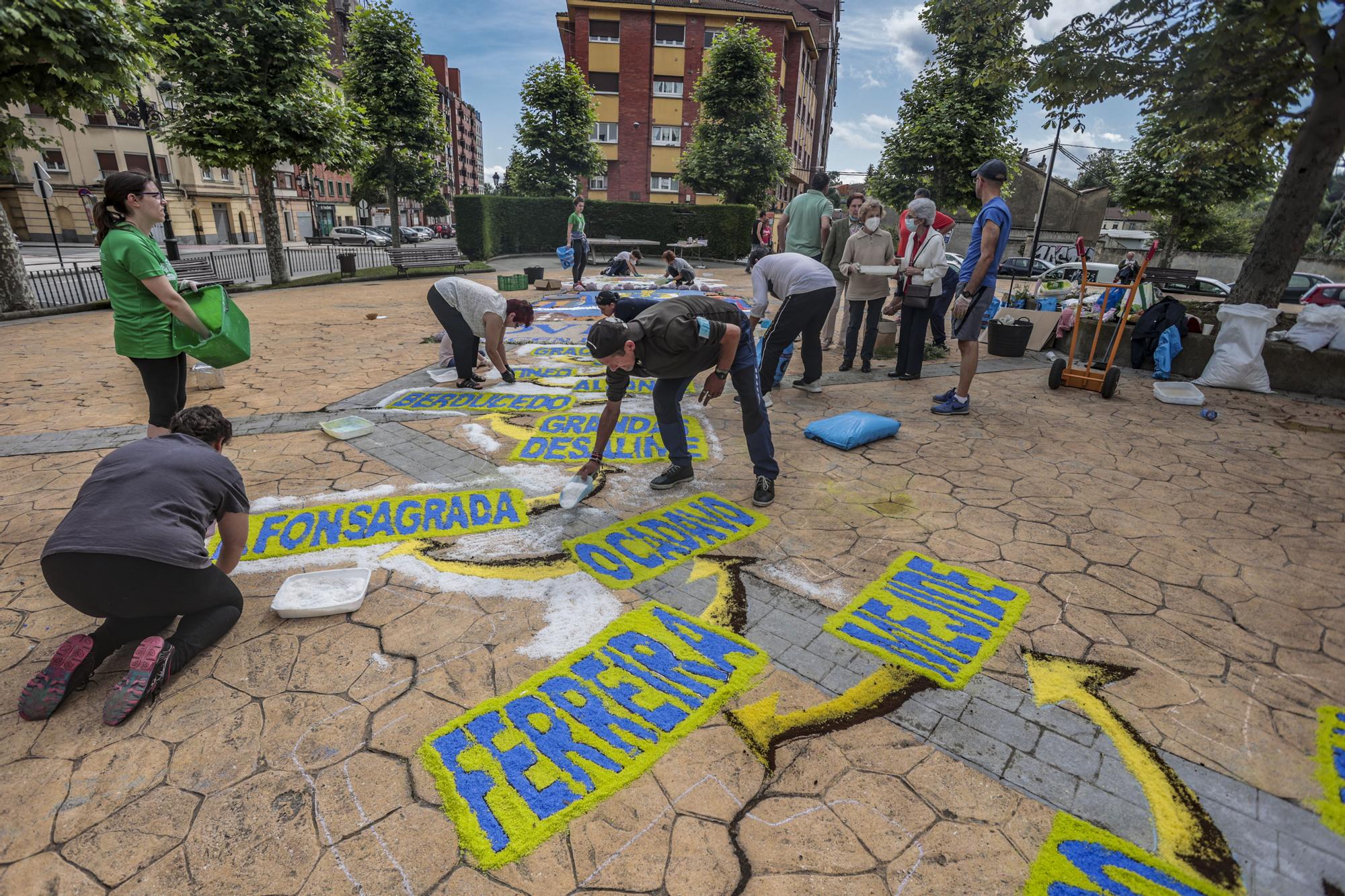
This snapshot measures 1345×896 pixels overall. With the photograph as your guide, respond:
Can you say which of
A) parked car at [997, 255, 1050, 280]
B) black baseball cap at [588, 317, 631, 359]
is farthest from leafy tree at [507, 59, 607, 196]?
black baseball cap at [588, 317, 631, 359]

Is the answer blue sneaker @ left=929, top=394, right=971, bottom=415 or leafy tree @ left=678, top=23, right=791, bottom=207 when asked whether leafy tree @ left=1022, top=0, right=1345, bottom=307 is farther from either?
leafy tree @ left=678, top=23, right=791, bottom=207

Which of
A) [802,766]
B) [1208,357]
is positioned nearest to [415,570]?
[802,766]

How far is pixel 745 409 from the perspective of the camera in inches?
174

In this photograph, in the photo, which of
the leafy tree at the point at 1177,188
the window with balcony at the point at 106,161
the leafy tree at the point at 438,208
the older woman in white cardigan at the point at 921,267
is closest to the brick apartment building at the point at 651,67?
the leafy tree at the point at 1177,188

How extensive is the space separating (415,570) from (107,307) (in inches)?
541

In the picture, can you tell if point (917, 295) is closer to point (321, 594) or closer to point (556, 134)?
point (321, 594)

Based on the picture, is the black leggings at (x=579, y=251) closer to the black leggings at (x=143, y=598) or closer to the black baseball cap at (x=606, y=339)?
the black baseball cap at (x=606, y=339)

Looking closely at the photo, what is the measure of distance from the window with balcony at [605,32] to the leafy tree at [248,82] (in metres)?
26.0

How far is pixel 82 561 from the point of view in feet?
7.82

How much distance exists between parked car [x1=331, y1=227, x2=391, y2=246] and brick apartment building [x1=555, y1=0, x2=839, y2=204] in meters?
15.2

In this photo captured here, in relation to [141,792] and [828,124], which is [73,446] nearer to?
[141,792]

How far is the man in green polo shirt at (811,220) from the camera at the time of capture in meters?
7.50

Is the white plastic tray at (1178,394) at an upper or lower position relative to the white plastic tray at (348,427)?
upper

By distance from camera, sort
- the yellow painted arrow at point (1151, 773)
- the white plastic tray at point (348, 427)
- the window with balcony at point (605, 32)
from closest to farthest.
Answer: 1. the yellow painted arrow at point (1151, 773)
2. the white plastic tray at point (348, 427)
3. the window with balcony at point (605, 32)
